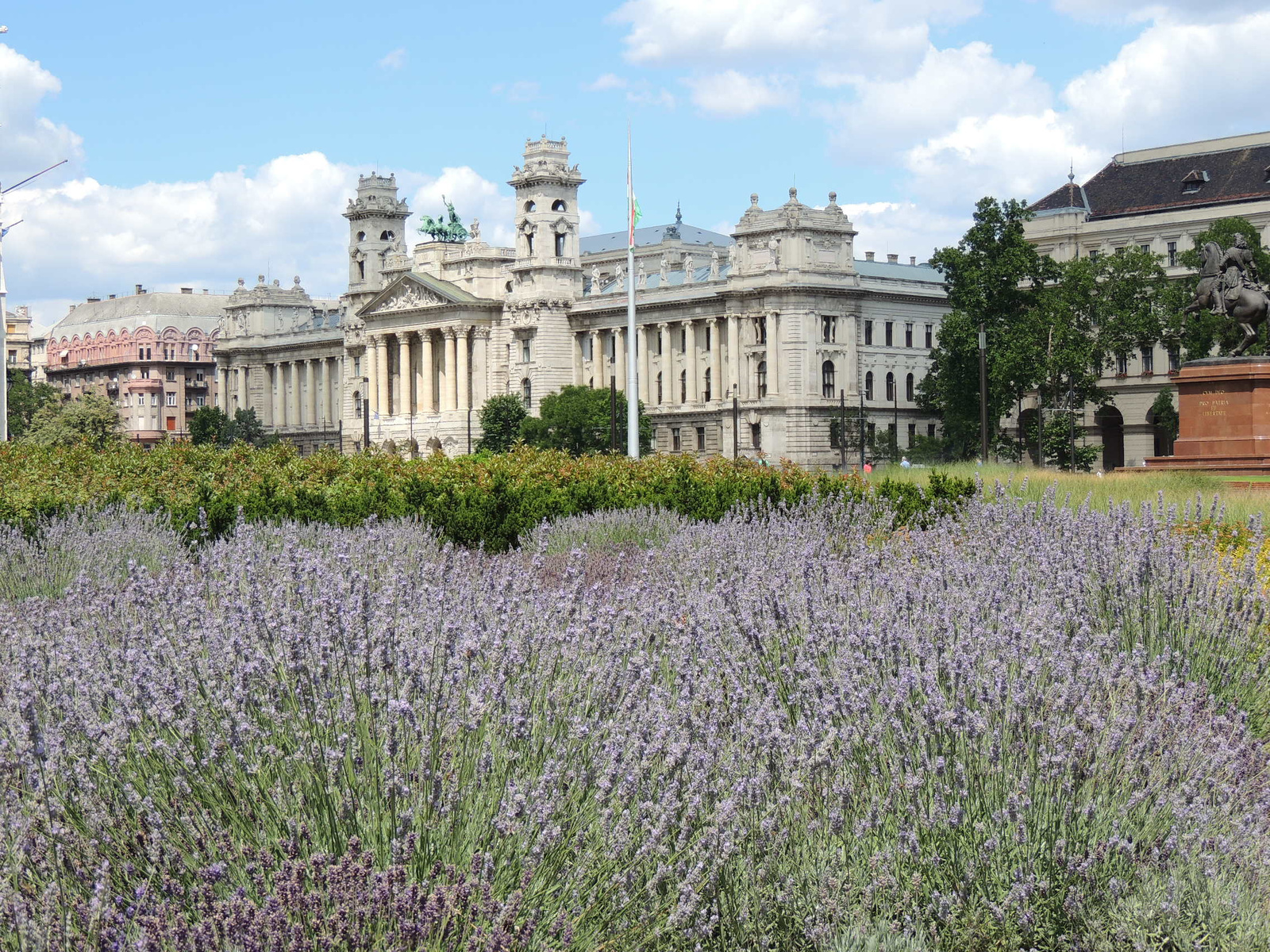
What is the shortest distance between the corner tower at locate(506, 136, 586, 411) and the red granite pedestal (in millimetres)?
80358

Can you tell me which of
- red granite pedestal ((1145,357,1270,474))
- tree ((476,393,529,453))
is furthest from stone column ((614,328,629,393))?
red granite pedestal ((1145,357,1270,474))

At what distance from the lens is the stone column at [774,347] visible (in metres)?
98.8

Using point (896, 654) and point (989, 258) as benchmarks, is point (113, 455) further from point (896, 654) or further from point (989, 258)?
point (989, 258)

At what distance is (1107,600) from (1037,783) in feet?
15.3

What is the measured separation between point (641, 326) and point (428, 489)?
3399 inches

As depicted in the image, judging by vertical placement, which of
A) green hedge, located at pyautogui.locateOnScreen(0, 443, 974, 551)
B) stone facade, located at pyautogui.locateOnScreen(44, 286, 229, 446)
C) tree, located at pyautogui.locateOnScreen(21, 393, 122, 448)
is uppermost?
stone facade, located at pyautogui.locateOnScreen(44, 286, 229, 446)

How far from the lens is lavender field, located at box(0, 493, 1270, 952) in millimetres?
5605

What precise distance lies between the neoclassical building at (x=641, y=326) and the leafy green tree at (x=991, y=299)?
16738 millimetres

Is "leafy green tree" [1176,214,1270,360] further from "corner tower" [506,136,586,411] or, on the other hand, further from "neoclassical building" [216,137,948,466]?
"corner tower" [506,136,586,411]

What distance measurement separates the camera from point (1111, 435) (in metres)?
89.7

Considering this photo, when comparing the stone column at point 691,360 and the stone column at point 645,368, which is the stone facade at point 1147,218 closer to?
the stone column at point 691,360

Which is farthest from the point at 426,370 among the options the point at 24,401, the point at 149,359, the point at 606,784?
the point at 606,784

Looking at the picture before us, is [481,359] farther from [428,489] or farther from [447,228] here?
[428,489]

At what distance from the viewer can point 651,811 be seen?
6137 millimetres
